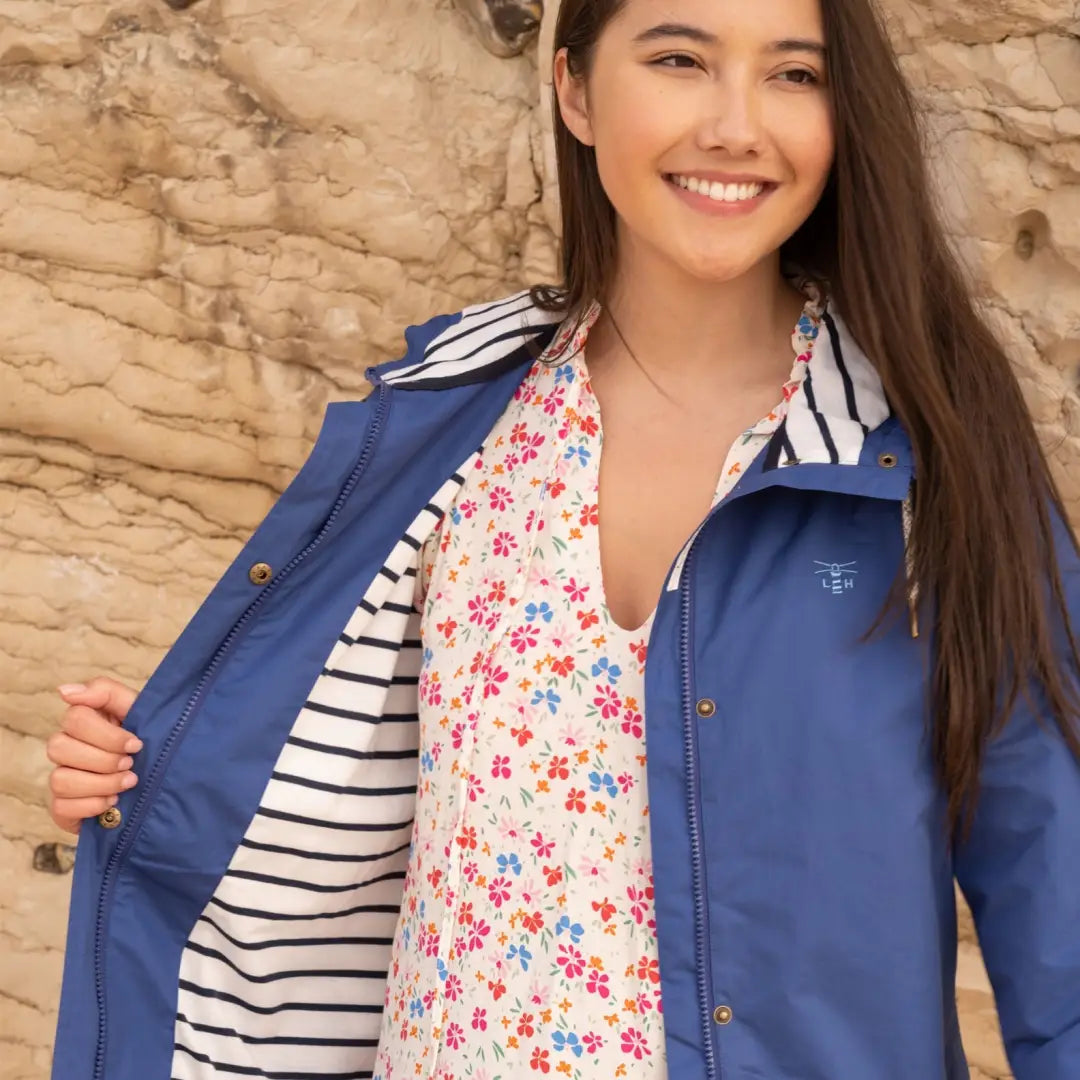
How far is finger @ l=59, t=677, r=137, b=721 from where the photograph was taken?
1.86m

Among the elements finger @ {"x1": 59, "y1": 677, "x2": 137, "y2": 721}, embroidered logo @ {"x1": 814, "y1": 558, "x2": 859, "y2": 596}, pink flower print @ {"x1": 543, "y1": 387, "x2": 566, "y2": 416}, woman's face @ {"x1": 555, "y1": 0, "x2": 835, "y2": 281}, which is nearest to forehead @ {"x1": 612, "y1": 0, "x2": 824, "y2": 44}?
woman's face @ {"x1": 555, "y1": 0, "x2": 835, "y2": 281}

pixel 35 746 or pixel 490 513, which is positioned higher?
pixel 490 513

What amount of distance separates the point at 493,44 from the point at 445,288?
1.29 ft

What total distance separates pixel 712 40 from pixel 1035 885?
35.9 inches

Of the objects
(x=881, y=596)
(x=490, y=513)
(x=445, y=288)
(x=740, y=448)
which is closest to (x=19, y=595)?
(x=445, y=288)

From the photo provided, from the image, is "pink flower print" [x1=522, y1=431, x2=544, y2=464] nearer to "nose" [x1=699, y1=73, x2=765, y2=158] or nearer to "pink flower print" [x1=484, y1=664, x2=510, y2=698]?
"pink flower print" [x1=484, y1=664, x2=510, y2=698]

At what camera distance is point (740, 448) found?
1.74 metres

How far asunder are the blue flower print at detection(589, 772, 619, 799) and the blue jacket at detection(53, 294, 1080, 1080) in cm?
10

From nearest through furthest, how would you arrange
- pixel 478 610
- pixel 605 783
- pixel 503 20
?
pixel 605 783, pixel 478 610, pixel 503 20

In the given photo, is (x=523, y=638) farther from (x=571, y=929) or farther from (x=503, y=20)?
(x=503, y=20)

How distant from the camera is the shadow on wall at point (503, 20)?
248 cm

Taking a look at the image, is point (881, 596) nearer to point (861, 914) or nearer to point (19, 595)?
point (861, 914)

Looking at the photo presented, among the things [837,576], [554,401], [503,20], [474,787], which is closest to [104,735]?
[474,787]

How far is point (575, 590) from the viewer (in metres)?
1.74
